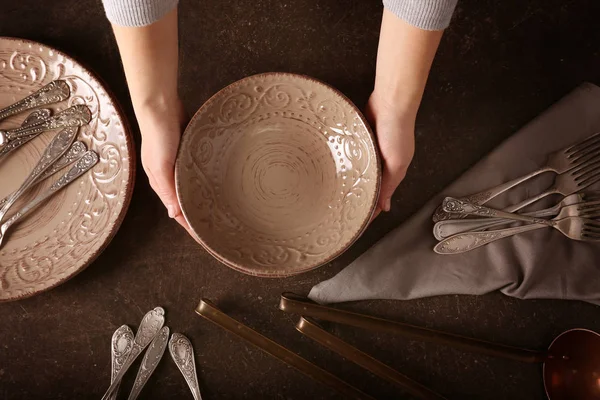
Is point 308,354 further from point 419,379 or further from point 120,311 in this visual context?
point 120,311

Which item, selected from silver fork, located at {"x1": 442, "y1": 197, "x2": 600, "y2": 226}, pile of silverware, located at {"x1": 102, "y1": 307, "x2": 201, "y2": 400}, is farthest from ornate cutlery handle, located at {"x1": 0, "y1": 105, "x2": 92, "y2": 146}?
silver fork, located at {"x1": 442, "y1": 197, "x2": 600, "y2": 226}

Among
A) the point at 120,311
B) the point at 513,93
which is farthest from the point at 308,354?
the point at 513,93

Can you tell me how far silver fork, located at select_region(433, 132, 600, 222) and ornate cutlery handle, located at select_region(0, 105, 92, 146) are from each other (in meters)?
0.46

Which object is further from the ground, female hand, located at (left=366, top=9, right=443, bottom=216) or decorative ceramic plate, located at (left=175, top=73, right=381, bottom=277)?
female hand, located at (left=366, top=9, right=443, bottom=216)

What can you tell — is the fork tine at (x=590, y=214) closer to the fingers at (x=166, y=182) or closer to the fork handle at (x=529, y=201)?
the fork handle at (x=529, y=201)

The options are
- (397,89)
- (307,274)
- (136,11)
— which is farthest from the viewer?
(307,274)

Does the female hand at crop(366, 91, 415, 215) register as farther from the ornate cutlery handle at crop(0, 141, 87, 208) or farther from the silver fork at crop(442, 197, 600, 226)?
the ornate cutlery handle at crop(0, 141, 87, 208)

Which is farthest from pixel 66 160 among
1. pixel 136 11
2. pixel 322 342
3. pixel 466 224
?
pixel 466 224

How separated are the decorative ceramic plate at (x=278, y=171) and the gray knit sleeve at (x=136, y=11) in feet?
0.41

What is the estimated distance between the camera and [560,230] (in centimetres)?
60

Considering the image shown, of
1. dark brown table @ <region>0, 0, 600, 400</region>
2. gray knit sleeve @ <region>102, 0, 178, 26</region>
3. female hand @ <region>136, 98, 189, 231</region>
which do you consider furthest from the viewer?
dark brown table @ <region>0, 0, 600, 400</region>

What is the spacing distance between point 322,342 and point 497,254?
249 mm

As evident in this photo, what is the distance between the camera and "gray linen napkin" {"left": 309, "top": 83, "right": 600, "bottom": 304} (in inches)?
24.0

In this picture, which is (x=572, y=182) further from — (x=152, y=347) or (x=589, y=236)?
(x=152, y=347)
